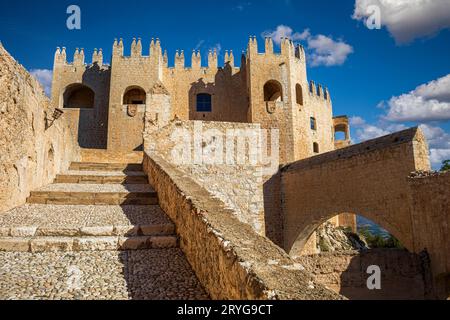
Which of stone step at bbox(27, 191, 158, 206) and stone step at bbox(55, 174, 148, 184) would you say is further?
stone step at bbox(55, 174, 148, 184)

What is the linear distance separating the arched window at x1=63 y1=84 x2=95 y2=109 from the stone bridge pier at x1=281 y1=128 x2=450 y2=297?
62.0 feet

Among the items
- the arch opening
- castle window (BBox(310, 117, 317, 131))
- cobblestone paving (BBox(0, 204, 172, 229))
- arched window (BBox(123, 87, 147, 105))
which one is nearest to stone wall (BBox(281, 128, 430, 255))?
the arch opening

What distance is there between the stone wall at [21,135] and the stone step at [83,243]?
1.57 m

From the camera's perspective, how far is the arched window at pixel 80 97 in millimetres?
24933

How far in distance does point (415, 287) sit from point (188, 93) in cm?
1878

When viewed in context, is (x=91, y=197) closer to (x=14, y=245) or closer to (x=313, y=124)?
(x=14, y=245)

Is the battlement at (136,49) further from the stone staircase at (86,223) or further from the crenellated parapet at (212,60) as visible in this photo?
the stone staircase at (86,223)

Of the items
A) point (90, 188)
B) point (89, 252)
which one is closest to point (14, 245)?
point (89, 252)

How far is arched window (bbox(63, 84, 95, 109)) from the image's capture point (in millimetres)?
24933

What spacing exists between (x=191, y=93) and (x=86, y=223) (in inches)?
768

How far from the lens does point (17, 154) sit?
569 cm

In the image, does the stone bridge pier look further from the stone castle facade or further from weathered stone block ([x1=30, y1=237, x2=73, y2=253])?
weathered stone block ([x1=30, y1=237, x2=73, y2=253])

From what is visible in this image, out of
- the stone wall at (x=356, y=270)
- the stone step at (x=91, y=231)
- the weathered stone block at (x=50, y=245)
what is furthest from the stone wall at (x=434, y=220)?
the weathered stone block at (x=50, y=245)
